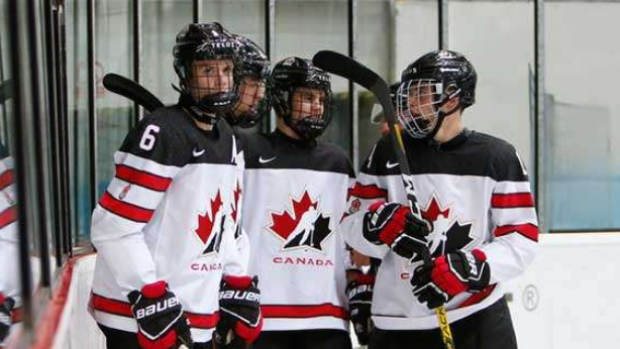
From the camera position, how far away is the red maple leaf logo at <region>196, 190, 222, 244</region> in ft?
7.11

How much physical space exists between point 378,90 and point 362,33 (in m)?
2.05

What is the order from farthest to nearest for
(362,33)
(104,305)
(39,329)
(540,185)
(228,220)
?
1. (362,33)
2. (540,185)
3. (228,220)
4. (104,305)
5. (39,329)

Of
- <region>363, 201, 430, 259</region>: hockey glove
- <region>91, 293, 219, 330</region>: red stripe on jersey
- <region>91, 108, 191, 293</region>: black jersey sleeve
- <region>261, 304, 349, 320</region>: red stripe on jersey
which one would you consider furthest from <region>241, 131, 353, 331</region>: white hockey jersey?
<region>91, 108, 191, 293</region>: black jersey sleeve

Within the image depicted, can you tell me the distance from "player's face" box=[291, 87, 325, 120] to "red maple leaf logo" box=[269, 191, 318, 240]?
202mm

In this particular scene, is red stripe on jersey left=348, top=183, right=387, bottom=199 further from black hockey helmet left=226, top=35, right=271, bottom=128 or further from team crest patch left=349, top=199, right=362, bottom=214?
black hockey helmet left=226, top=35, right=271, bottom=128

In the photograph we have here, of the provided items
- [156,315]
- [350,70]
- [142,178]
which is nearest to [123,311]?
[156,315]

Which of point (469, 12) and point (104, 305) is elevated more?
point (469, 12)

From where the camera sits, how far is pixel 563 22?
4.78 metres

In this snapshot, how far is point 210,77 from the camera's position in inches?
87.8

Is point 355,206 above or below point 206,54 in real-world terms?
below

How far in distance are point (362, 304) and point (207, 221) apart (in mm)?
724

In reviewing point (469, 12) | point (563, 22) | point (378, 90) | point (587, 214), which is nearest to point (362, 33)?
point (469, 12)

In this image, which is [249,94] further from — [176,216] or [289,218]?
[176,216]

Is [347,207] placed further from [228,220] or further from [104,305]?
[104,305]
